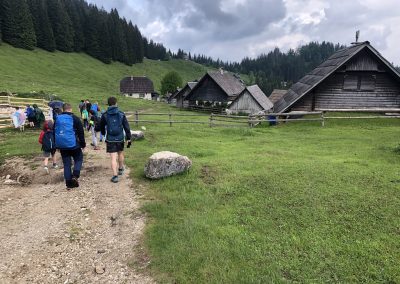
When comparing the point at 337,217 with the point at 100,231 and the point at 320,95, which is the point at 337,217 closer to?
the point at 100,231

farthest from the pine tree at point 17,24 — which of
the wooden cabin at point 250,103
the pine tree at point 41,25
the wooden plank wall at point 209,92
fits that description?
the wooden cabin at point 250,103

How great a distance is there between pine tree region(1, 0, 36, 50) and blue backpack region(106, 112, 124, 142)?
91.6 metres

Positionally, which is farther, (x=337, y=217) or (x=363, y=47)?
(x=363, y=47)

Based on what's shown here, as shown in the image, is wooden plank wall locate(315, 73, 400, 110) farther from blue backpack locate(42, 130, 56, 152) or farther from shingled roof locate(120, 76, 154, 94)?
shingled roof locate(120, 76, 154, 94)

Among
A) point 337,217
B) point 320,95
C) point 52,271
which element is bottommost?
point 52,271

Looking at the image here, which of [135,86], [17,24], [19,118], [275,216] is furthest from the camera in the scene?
[135,86]

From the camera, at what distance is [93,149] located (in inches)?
540

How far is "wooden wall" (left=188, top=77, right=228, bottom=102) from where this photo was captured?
50.4 m

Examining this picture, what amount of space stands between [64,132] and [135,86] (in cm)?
8383

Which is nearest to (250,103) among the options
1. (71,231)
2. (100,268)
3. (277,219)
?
(277,219)

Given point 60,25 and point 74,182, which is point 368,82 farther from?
point 60,25

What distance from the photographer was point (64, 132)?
8.66 metres

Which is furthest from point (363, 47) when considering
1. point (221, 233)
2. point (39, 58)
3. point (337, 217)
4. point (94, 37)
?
point (94, 37)

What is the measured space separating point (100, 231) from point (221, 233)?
2.70 meters
